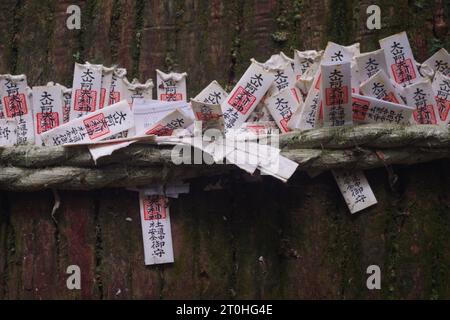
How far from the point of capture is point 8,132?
1.35m

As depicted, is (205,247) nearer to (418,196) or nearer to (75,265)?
(75,265)

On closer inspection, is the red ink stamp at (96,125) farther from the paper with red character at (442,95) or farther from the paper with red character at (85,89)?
the paper with red character at (442,95)

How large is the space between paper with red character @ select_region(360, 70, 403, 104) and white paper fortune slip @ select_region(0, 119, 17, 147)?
0.82 metres

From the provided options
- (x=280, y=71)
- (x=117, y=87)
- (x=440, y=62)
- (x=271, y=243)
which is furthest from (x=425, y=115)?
(x=117, y=87)

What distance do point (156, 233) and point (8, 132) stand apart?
42cm

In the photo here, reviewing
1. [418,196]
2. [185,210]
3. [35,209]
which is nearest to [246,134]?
[185,210]

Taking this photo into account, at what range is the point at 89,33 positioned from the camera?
54.5 inches

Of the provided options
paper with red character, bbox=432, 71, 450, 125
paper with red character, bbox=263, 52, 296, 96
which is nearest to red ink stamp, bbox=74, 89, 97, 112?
paper with red character, bbox=263, 52, 296, 96

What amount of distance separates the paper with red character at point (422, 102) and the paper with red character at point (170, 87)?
518mm

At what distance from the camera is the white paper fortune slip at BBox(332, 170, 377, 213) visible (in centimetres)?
130

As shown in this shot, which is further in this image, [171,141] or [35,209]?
[35,209]

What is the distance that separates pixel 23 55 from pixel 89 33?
0.56 ft

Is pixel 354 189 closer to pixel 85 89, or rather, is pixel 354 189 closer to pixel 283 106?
pixel 283 106

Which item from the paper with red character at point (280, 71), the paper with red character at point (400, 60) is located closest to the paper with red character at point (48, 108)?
the paper with red character at point (280, 71)
